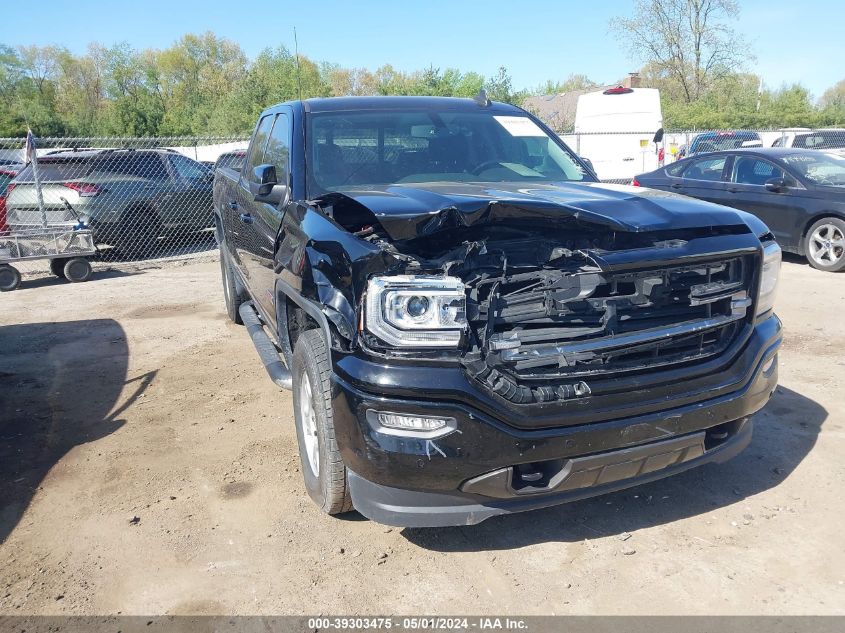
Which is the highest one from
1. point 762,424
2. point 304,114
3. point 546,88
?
point 546,88

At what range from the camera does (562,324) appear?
8.80 feet

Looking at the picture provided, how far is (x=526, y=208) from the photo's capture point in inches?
106

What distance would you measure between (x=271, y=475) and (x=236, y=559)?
2.57 feet

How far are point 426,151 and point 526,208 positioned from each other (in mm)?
1604

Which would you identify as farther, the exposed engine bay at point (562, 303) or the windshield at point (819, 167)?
the windshield at point (819, 167)

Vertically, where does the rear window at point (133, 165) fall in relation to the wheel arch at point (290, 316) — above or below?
above

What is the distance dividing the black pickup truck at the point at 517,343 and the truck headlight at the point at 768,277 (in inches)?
0.7

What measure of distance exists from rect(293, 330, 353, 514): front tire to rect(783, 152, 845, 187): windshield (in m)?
8.32

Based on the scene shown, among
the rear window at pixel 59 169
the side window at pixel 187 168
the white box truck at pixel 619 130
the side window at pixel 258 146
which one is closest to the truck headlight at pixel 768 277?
the side window at pixel 258 146

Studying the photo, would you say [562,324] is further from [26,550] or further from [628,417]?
[26,550]

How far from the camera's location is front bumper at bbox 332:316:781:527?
2.49 m

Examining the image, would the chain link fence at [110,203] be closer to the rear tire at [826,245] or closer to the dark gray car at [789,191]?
the dark gray car at [789,191]

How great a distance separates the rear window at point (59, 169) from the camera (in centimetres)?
1022

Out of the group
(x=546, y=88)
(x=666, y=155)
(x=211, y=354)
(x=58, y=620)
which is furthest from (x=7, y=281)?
(x=546, y=88)
